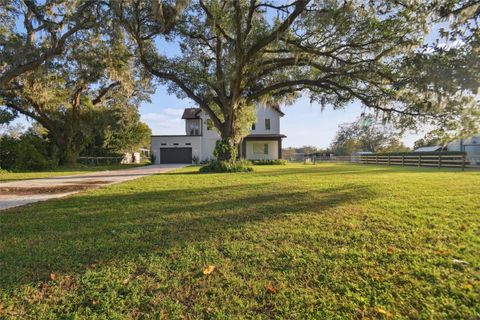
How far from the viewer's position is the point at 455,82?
6211 millimetres

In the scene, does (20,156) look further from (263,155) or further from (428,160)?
(428,160)

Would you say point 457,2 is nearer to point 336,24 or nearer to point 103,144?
point 336,24

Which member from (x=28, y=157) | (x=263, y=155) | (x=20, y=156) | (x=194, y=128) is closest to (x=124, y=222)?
(x=20, y=156)

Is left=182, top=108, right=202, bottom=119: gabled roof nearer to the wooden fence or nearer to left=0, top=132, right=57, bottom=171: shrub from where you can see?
left=0, top=132, right=57, bottom=171: shrub

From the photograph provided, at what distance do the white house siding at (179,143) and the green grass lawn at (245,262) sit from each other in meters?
25.0

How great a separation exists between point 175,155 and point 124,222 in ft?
87.2

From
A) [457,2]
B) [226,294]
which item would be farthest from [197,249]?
[457,2]

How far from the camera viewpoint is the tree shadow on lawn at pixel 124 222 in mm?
3152

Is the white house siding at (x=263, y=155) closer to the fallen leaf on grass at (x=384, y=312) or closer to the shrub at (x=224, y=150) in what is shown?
the shrub at (x=224, y=150)

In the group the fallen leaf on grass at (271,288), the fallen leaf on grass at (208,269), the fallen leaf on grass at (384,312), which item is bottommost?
the fallen leaf on grass at (384,312)

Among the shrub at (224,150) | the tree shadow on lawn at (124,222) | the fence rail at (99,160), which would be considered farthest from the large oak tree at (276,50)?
the fence rail at (99,160)

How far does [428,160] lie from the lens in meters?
20.0

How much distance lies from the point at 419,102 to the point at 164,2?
370 inches

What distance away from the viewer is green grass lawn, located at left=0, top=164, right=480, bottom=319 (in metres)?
2.29
